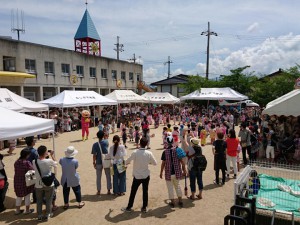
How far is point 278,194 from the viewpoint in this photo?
15.9ft

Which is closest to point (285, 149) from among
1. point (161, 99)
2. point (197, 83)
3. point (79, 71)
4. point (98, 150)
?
point (98, 150)

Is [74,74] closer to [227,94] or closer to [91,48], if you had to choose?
[91,48]

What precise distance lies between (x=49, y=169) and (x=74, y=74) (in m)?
23.1

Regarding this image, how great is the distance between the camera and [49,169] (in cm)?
511

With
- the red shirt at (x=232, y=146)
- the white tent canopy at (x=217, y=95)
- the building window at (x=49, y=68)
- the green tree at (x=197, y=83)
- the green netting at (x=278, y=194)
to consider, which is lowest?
the green netting at (x=278, y=194)

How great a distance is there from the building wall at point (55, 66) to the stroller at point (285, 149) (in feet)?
61.3

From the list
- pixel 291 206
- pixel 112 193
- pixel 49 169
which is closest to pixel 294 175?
pixel 291 206

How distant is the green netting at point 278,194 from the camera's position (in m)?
4.41

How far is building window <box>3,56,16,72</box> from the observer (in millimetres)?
20653

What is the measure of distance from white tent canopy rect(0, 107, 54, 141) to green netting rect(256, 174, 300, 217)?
5.54 meters

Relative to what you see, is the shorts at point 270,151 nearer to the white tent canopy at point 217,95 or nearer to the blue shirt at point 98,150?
the blue shirt at point 98,150

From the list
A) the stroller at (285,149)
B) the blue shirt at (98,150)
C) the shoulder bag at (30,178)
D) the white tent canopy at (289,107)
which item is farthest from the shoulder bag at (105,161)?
the stroller at (285,149)

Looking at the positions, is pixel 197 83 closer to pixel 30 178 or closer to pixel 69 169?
pixel 69 169

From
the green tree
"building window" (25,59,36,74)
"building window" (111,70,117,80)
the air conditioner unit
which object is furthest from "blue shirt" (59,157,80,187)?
"building window" (111,70,117,80)
